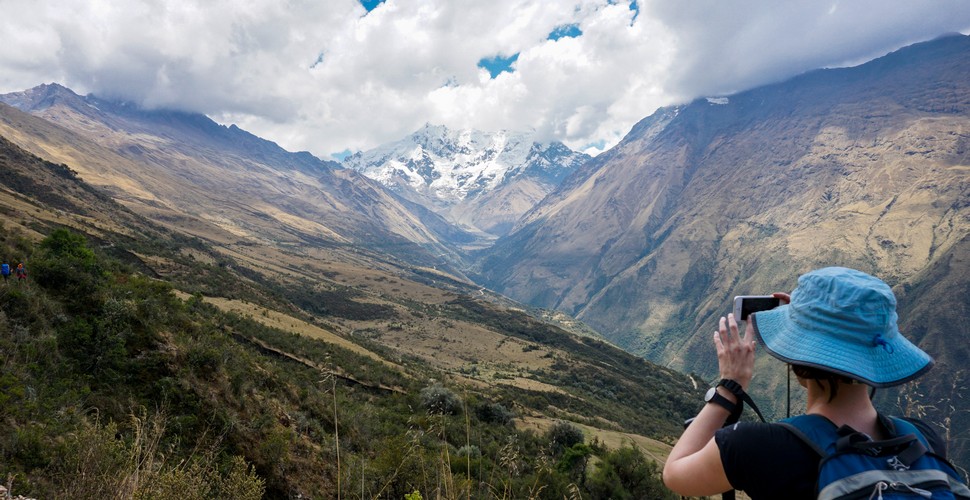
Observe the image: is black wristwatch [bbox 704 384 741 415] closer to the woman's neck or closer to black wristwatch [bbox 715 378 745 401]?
black wristwatch [bbox 715 378 745 401]

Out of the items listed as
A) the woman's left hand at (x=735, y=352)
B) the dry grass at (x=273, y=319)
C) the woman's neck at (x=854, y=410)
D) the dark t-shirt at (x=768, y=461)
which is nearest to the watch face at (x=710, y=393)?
the woman's left hand at (x=735, y=352)

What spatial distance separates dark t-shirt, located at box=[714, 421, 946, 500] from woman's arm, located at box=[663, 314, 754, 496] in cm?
8

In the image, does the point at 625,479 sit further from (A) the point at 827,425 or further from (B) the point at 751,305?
(A) the point at 827,425

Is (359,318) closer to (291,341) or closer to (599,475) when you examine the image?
(291,341)

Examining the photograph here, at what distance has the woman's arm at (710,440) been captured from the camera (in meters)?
2.28

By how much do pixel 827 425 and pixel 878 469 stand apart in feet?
0.84

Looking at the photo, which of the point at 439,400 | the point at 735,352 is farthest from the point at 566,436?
the point at 735,352

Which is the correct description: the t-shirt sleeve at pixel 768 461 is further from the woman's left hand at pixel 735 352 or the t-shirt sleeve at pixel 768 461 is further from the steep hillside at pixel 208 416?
the steep hillside at pixel 208 416

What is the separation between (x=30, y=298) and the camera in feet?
30.7

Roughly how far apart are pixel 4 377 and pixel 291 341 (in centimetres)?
1860

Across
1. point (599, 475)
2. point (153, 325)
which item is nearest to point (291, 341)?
point (153, 325)

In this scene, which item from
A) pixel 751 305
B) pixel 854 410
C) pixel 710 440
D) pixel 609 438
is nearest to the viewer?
pixel 854 410

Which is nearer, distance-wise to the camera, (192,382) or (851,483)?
(851,483)

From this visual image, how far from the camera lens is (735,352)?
103 inches
